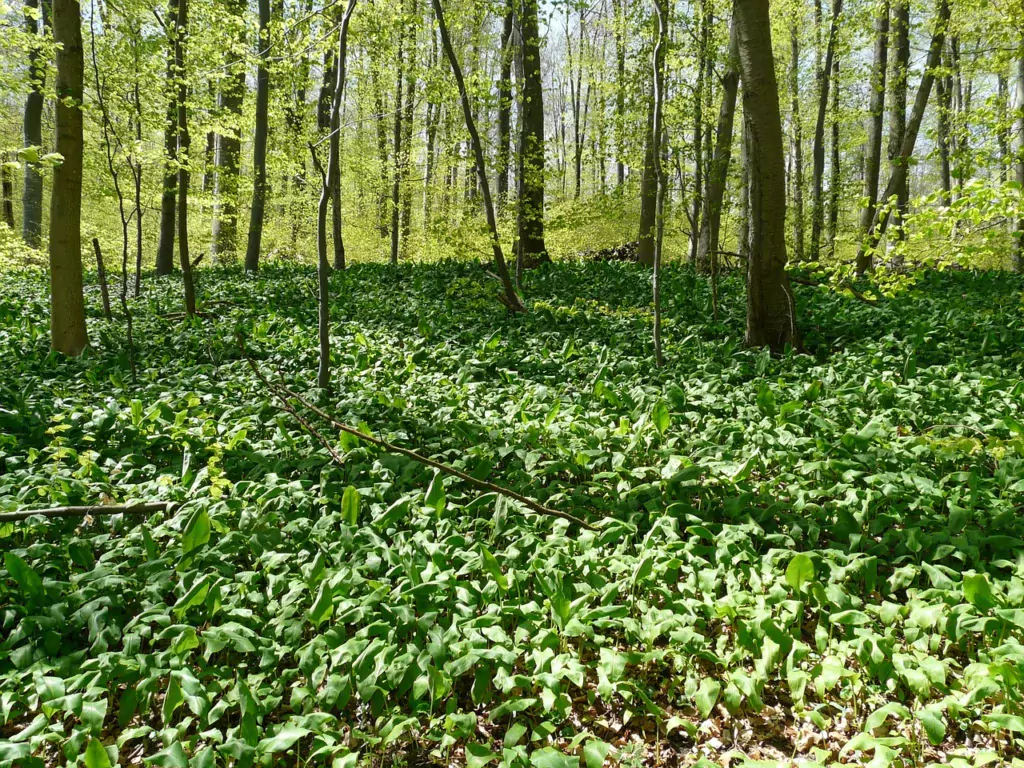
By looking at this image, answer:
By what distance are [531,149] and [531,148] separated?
0.11ft

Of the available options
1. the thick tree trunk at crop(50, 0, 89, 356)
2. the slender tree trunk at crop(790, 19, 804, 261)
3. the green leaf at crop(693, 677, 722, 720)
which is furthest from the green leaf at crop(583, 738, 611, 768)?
the slender tree trunk at crop(790, 19, 804, 261)

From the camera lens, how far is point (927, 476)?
12.6 feet

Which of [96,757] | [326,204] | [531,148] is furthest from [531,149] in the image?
[96,757]

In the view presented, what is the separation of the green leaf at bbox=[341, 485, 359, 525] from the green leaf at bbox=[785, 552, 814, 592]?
242 centimetres

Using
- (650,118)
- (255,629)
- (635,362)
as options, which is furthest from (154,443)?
(650,118)

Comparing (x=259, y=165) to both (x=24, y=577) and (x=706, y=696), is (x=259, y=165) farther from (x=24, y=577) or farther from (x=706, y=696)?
(x=706, y=696)

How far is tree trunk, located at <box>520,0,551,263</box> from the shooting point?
9.92 meters

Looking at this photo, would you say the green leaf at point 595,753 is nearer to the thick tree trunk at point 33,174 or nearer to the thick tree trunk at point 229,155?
the thick tree trunk at point 229,155

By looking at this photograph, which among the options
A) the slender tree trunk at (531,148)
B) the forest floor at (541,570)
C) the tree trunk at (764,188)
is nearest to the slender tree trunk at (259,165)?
the slender tree trunk at (531,148)

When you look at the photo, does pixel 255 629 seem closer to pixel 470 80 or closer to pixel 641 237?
pixel 470 80

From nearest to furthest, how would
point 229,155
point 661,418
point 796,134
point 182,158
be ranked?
point 661,418, point 182,158, point 229,155, point 796,134

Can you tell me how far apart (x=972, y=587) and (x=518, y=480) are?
2.53 metres

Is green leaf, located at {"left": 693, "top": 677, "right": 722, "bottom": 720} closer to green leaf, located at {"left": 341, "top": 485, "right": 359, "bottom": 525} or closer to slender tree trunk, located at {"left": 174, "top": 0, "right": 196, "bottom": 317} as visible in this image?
green leaf, located at {"left": 341, "top": 485, "right": 359, "bottom": 525}

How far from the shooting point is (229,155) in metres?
14.0
